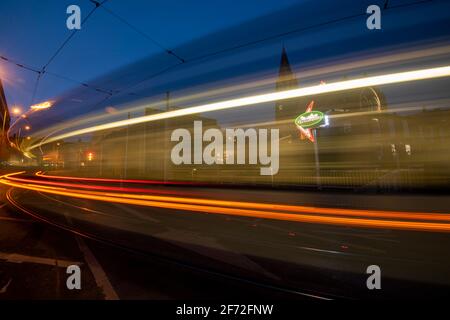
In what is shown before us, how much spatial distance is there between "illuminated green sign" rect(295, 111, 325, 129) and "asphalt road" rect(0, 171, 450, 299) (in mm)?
9255

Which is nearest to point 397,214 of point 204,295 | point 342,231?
point 342,231

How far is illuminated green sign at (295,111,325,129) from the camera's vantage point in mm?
15733

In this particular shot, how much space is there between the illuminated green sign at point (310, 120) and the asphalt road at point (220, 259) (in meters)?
9.26

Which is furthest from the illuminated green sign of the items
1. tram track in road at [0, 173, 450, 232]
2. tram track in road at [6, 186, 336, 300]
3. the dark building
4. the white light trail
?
tram track in road at [6, 186, 336, 300]

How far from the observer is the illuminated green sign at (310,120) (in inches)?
619

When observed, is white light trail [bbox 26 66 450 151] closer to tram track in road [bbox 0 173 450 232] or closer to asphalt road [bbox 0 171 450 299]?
tram track in road [bbox 0 173 450 232]

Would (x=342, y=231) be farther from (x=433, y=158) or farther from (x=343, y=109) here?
(x=343, y=109)

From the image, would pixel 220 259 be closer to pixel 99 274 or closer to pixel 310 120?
pixel 99 274

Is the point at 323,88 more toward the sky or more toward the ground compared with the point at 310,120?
more toward the ground

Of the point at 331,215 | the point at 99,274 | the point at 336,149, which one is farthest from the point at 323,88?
the point at 99,274

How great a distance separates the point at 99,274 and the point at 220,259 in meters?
2.11

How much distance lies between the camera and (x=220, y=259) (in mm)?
4965
